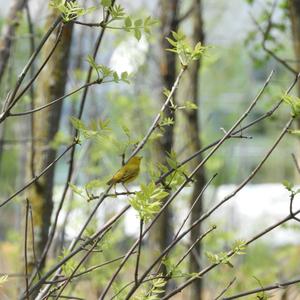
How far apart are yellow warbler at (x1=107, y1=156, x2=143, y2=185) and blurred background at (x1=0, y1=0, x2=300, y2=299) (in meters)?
0.04

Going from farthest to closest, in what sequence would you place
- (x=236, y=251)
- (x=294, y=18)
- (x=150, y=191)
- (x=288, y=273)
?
1. (x=288, y=273)
2. (x=294, y=18)
3. (x=236, y=251)
4. (x=150, y=191)

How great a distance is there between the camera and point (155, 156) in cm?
366

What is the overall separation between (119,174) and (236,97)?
70.1 feet

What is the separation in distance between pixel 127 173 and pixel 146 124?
242 inches

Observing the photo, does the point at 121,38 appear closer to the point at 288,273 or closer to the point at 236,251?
the point at 288,273

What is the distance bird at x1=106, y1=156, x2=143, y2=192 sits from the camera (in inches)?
61.8

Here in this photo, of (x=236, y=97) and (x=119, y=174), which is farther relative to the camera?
(x=236, y=97)

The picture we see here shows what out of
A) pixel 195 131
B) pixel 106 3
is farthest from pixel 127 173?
pixel 195 131

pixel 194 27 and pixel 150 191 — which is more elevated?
pixel 194 27

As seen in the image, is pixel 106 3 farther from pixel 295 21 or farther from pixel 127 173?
pixel 295 21

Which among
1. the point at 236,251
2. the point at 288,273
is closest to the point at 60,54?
the point at 236,251

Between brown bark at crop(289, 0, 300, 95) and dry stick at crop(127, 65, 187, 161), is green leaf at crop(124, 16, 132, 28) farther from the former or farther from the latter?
brown bark at crop(289, 0, 300, 95)

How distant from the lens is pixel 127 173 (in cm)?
159

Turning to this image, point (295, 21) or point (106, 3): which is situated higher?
point (295, 21)
